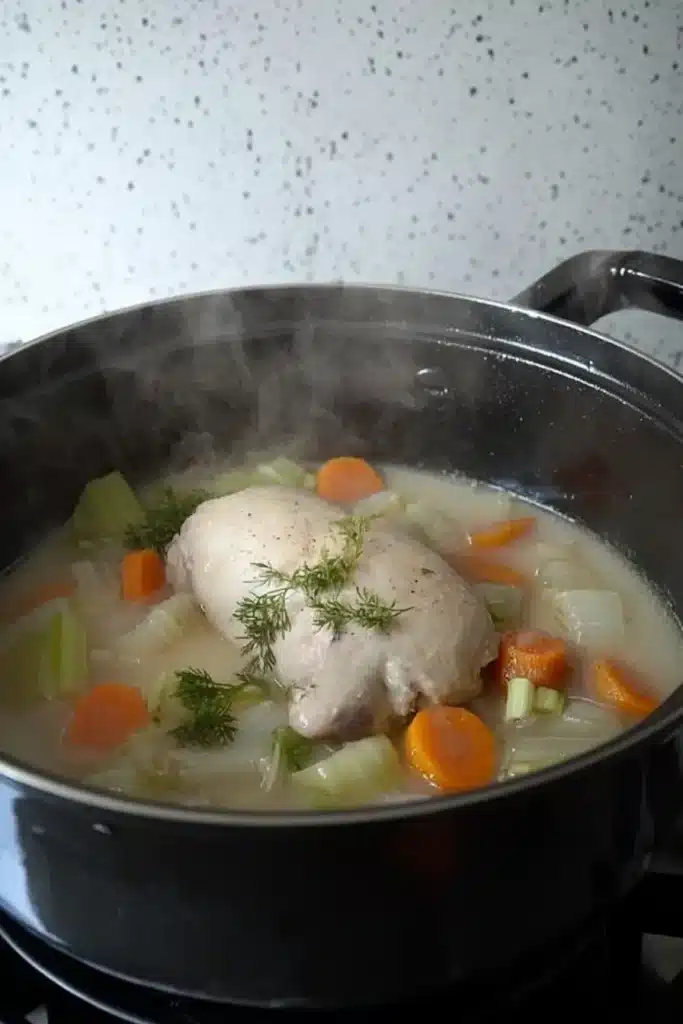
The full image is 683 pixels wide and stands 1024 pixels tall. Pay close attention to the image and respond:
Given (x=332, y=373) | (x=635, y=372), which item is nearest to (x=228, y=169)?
(x=332, y=373)

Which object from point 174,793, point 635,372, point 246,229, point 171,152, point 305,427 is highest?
point 171,152

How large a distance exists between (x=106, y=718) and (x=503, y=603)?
1.86ft

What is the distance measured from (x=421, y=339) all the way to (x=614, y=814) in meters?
0.96

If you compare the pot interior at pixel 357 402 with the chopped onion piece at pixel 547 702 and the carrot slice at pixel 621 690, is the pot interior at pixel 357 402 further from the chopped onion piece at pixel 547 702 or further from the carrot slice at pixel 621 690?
the chopped onion piece at pixel 547 702

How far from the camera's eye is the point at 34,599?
64.7 inches

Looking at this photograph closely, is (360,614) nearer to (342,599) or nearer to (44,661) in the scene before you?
(342,599)

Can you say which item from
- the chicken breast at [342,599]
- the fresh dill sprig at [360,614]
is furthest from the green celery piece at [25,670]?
the fresh dill sprig at [360,614]

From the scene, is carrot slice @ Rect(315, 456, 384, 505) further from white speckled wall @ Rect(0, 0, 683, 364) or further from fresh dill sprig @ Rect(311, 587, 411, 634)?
fresh dill sprig @ Rect(311, 587, 411, 634)

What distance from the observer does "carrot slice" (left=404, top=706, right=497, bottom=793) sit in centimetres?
125

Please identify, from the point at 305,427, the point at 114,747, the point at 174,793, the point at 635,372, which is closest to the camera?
the point at 174,793

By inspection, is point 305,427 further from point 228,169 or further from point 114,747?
point 114,747

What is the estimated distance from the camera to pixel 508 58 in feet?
5.16

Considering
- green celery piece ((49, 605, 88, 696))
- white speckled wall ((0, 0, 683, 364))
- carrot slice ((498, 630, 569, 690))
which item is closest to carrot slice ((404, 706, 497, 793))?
carrot slice ((498, 630, 569, 690))

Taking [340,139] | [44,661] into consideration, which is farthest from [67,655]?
[340,139]
